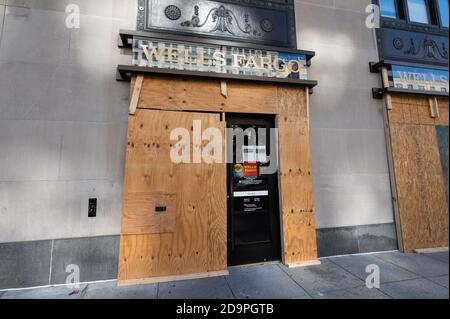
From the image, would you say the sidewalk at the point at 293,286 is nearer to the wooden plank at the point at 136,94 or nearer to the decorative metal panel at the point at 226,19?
the wooden plank at the point at 136,94

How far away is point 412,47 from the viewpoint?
4980mm

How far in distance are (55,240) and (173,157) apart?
2.01 m

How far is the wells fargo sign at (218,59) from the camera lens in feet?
11.6

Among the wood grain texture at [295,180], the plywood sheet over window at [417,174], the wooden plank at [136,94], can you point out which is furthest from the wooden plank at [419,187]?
the wooden plank at [136,94]

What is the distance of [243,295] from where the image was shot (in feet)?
9.23

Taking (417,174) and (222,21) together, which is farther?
(417,174)

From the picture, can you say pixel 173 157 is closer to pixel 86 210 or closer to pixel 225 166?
pixel 225 166

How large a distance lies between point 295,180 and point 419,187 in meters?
2.69

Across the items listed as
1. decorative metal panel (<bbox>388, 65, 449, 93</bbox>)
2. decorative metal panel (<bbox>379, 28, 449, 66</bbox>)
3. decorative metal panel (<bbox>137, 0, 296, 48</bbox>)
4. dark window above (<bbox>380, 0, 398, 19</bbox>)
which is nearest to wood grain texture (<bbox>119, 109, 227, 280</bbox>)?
decorative metal panel (<bbox>137, 0, 296, 48</bbox>)

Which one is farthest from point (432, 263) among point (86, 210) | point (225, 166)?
point (86, 210)

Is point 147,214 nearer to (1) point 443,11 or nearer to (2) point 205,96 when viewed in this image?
(2) point 205,96

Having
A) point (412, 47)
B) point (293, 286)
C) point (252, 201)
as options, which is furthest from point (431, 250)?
point (412, 47)

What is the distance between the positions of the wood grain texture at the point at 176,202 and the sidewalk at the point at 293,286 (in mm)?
278

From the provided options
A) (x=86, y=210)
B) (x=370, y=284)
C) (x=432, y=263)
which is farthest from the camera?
(x=432, y=263)
